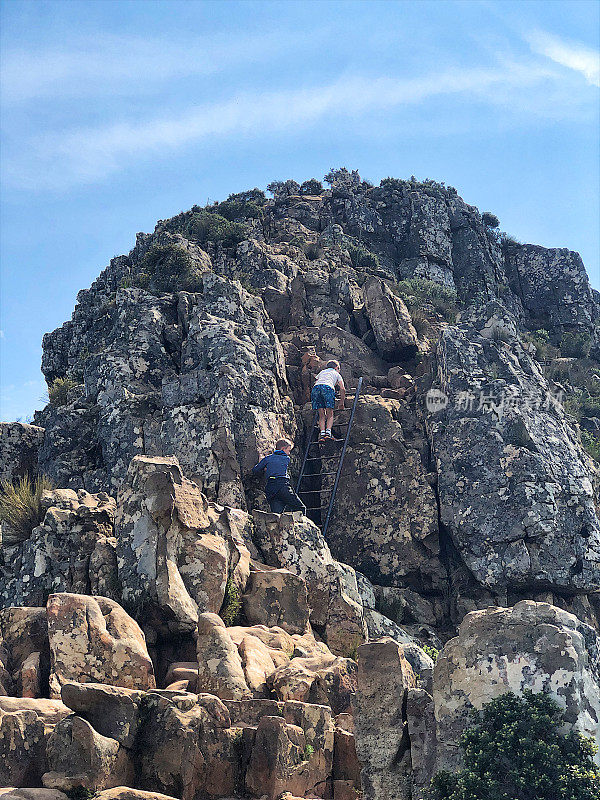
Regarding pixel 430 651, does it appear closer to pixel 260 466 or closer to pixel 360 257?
pixel 260 466

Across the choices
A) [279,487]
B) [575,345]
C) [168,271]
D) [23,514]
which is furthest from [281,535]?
[575,345]

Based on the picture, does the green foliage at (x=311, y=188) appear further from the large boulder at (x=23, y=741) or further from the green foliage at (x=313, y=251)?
the large boulder at (x=23, y=741)

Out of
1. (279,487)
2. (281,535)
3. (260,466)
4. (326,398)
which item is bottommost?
(281,535)

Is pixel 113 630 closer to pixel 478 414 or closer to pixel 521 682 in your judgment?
pixel 521 682

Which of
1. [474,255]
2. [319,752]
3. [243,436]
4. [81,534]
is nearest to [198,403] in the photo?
[243,436]

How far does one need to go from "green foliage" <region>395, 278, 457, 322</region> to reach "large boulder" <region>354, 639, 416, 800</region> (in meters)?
22.2

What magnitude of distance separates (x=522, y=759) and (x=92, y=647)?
20.5 ft

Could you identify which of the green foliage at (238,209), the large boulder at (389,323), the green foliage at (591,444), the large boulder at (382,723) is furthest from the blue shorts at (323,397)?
the green foliage at (238,209)

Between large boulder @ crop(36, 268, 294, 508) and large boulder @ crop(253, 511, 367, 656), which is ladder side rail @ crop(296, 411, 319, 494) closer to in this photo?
large boulder @ crop(36, 268, 294, 508)

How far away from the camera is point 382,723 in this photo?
1142 centimetres

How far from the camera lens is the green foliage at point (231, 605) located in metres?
15.4

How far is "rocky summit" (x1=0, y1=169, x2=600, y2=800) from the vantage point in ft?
35.7

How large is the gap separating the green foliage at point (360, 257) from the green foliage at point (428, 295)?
1.78 m

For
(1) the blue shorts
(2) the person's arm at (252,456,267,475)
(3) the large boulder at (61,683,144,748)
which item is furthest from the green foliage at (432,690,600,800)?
(1) the blue shorts
